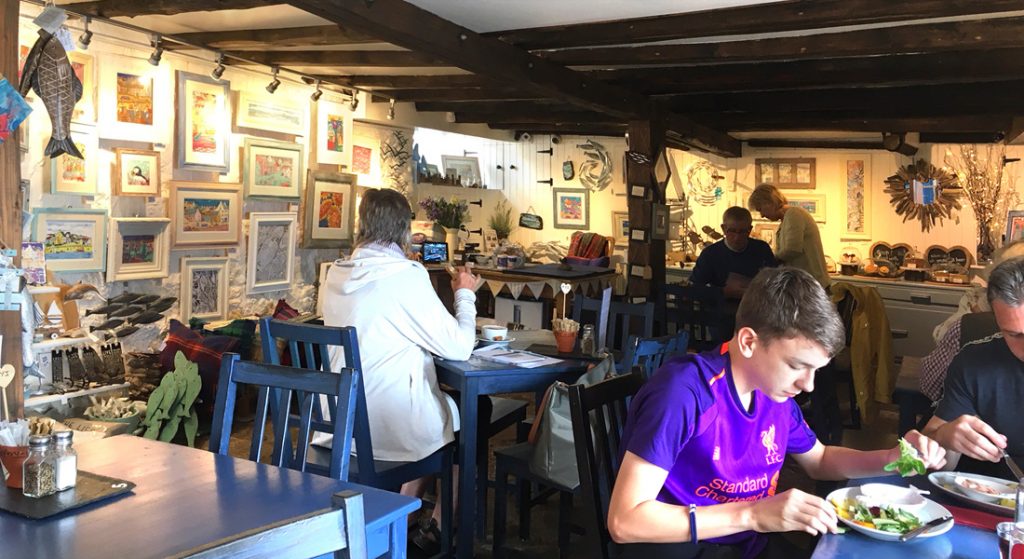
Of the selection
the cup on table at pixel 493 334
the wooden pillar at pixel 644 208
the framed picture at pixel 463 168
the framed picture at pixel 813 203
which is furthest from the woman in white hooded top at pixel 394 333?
the framed picture at pixel 813 203

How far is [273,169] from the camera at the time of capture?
6273 millimetres

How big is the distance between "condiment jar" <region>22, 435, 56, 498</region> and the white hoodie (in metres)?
1.48

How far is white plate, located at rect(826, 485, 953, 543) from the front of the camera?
1.68 meters

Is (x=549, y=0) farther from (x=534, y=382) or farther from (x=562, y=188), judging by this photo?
(x=562, y=188)

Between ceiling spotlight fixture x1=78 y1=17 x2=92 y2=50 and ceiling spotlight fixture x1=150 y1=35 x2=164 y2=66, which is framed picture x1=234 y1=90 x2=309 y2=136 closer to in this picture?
ceiling spotlight fixture x1=150 y1=35 x2=164 y2=66

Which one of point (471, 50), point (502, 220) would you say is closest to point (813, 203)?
point (502, 220)

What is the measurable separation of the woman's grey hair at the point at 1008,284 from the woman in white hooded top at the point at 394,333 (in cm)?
192

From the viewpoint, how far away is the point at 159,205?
18.0ft

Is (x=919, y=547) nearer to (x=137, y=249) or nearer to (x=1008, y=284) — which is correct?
(x=1008, y=284)

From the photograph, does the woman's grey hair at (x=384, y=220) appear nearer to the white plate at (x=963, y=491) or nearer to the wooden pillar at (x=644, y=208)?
the white plate at (x=963, y=491)

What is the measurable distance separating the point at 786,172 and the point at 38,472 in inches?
327

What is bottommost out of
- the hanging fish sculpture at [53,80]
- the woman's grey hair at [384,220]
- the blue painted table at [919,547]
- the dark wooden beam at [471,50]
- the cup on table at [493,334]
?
the blue painted table at [919,547]

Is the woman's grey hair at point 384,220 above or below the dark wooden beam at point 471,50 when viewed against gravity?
below

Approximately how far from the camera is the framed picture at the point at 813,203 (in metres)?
8.58
